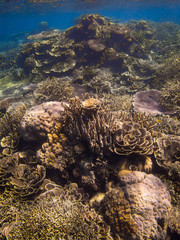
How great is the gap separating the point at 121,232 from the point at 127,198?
59cm

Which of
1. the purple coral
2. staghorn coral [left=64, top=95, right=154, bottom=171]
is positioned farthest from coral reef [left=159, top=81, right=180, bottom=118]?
the purple coral

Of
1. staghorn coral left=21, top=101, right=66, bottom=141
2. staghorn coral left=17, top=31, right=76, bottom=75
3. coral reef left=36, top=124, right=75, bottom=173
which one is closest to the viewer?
coral reef left=36, top=124, right=75, bottom=173

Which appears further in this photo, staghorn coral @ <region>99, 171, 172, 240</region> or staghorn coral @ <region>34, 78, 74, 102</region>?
staghorn coral @ <region>34, 78, 74, 102</region>

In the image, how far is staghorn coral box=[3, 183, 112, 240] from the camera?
2412mm

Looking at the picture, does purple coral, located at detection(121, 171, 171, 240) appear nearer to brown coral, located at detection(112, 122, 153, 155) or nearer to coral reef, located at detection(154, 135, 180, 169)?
brown coral, located at detection(112, 122, 153, 155)

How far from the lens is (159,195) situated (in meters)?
2.85

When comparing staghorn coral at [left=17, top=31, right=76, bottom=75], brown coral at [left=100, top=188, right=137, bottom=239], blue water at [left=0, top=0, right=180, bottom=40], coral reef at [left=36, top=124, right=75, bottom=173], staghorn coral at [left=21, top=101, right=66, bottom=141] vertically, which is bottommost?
brown coral at [left=100, top=188, right=137, bottom=239]

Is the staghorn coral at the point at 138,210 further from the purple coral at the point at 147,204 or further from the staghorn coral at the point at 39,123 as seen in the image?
the staghorn coral at the point at 39,123

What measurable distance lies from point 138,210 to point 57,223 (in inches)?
59.4

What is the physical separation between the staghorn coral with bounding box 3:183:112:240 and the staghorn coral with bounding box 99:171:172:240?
29 cm

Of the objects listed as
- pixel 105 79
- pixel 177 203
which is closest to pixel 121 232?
pixel 177 203

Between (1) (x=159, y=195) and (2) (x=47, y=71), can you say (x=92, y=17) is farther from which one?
(1) (x=159, y=195)

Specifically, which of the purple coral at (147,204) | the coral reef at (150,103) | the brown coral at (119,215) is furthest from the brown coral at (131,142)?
the coral reef at (150,103)

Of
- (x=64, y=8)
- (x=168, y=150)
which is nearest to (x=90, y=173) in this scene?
(x=168, y=150)
